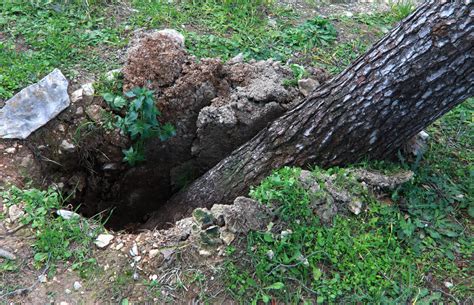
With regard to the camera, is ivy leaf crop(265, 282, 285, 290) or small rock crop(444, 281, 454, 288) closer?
ivy leaf crop(265, 282, 285, 290)

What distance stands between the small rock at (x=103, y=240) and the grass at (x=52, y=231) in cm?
3

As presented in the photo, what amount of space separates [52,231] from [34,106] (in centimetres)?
94

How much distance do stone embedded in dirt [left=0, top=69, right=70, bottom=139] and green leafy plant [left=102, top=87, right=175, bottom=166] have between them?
0.29 metres

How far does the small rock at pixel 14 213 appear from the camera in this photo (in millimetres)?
2483

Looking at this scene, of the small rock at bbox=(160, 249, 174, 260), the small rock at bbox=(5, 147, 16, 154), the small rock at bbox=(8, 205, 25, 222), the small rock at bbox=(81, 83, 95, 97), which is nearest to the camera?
the small rock at bbox=(160, 249, 174, 260)

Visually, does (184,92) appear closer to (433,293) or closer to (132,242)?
(132,242)

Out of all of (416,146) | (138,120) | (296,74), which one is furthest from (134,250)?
(416,146)

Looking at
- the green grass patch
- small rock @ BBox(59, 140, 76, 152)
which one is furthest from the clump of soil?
the green grass patch

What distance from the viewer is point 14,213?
8.19ft

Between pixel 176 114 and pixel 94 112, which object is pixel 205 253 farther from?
pixel 94 112

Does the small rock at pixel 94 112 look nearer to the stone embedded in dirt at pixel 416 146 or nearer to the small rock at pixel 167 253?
the small rock at pixel 167 253

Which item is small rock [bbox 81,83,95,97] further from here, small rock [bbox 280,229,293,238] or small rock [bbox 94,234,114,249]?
small rock [bbox 280,229,293,238]

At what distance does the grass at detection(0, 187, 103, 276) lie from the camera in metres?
2.37

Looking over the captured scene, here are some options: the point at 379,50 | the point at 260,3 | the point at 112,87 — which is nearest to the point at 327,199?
the point at 379,50
